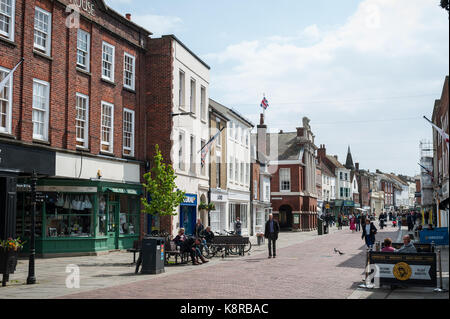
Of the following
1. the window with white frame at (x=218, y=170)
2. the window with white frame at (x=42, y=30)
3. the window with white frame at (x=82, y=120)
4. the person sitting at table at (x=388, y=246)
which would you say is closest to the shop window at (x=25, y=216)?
the window with white frame at (x=82, y=120)

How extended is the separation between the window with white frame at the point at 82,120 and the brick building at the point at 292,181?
124ft

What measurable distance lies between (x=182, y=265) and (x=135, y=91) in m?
11.5

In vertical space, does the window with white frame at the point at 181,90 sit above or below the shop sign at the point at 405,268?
above

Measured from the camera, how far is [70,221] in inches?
888

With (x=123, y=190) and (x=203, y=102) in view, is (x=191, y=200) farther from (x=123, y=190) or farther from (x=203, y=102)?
(x=203, y=102)

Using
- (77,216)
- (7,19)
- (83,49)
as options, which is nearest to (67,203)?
(77,216)

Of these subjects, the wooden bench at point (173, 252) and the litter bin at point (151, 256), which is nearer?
the litter bin at point (151, 256)

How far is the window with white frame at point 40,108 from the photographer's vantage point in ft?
66.9

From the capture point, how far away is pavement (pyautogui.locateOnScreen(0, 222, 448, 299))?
11.6m

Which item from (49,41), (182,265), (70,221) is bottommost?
(182,265)

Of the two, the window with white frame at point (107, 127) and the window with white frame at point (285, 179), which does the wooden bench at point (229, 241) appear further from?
the window with white frame at point (285, 179)

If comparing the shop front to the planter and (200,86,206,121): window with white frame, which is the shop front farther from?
the planter
